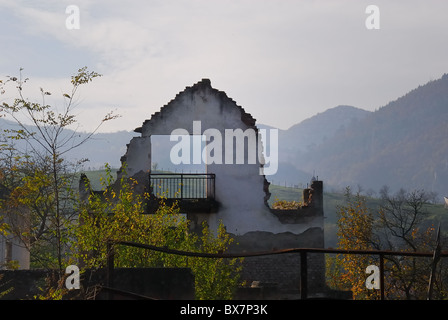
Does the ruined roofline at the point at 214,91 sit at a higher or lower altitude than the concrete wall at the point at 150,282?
higher

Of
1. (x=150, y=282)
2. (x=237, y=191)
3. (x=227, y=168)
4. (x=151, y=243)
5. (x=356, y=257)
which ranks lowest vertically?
(x=356, y=257)

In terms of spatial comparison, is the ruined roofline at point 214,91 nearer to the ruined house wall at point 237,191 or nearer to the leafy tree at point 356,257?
the ruined house wall at point 237,191

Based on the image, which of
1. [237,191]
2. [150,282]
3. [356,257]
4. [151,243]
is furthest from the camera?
[356,257]

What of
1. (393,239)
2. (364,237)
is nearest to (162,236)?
(364,237)

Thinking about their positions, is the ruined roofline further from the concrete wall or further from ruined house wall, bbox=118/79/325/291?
the concrete wall

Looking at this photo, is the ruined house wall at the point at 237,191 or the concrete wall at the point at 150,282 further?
the ruined house wall at the point at 237,191

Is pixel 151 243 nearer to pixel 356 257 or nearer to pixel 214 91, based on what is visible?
pixel 214 91

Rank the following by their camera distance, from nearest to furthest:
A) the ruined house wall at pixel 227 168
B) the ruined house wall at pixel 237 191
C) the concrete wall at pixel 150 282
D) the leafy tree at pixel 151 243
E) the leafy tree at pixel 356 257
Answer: the concrete wall at pixel 150 282 → the leafy tree at pixel 151 243 → the ruined house wall at pixel 237 191 → the ruined house wall at pixel 227 168 → the leafy tree at pixel 356 257

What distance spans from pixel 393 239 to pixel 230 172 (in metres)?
134

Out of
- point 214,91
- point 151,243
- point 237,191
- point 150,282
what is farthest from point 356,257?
point 150,282

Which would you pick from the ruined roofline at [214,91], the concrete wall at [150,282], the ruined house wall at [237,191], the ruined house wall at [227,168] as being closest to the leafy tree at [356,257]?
the ruined house wall at [237,191]

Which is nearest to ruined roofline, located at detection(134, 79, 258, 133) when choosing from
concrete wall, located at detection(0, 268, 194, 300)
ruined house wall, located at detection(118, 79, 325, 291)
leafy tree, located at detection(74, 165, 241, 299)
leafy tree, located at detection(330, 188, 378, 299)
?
ruined house wall, located at detection(118, 79, 325, 291)

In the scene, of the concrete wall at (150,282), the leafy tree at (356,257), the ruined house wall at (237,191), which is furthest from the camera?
the leafy tree at (356,257)
